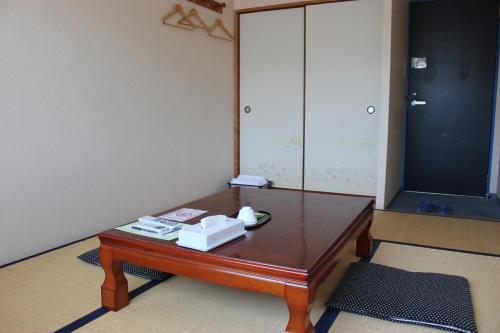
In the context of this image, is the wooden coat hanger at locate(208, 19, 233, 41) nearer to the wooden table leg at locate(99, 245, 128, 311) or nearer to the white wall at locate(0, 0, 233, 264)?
the white wall at locate(0, 0, 233, 264)

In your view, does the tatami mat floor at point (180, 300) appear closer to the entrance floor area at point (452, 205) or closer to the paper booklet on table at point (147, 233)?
the paper booklet on table at point (147, 233)

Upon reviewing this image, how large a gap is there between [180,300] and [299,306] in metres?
0.81

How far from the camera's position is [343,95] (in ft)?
14.4

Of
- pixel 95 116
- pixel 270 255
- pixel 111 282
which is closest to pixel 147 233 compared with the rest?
pixel 111 282

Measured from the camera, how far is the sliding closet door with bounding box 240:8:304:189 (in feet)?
15.1

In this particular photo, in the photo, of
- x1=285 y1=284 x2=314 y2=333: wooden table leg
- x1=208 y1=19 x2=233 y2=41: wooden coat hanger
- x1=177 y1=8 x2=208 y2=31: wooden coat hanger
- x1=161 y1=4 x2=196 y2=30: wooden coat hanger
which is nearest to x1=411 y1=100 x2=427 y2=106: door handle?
x1=208 y1=19 x2=233 y2=41: wooden coat hanger

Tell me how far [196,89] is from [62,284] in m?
2.47

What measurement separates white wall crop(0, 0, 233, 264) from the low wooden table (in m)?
1.09

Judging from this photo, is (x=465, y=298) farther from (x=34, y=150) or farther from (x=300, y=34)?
(x=300, y=34)

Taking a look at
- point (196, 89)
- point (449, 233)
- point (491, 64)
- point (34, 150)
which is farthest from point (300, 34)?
point (34, 150)

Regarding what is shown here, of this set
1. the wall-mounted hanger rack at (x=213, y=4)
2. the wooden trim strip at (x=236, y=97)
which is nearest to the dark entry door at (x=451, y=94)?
the wooden trim strip at (x=236, y=97)

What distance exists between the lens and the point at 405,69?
4875 millimetres

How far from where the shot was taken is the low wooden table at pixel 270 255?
5.25 ft

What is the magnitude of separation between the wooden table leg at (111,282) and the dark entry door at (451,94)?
397 cm
